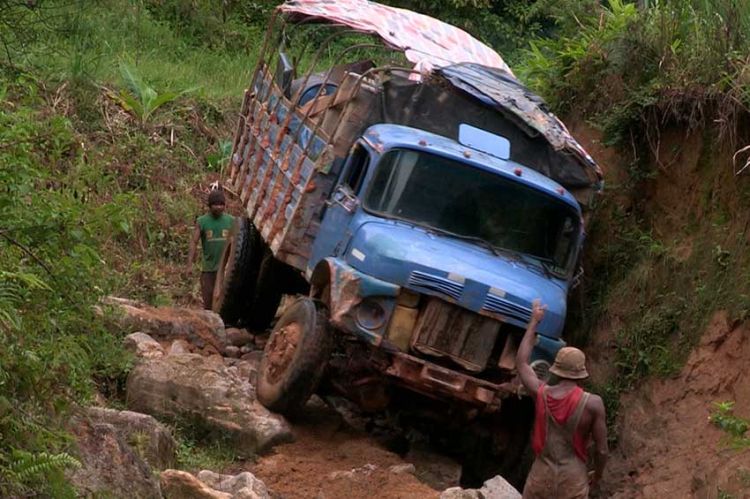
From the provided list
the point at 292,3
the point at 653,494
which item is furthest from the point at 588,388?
the point at 292,3

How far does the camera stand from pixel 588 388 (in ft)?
35.6

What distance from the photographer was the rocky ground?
798cm

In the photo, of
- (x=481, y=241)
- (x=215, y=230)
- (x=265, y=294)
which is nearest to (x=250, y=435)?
(x=481, y=241)

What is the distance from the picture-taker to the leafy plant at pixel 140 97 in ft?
58.4

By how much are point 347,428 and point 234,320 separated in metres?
3.29

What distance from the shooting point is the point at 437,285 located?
9.27 meters

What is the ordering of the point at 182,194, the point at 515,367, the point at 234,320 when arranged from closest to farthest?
the point at 515,367 → the point at 234,320 → the point at 182,194

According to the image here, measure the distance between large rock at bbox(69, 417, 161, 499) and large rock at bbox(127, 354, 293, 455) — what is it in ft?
9.26

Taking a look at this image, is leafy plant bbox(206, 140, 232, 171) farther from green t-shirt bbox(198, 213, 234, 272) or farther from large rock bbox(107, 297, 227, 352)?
large rock bbox(107, 297, 227, 352)

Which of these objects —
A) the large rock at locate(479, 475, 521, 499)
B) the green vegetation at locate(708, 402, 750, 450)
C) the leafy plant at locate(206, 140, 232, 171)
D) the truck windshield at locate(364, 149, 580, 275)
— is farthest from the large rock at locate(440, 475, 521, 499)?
the leafy plant at locate(206, 140, 232, 171)

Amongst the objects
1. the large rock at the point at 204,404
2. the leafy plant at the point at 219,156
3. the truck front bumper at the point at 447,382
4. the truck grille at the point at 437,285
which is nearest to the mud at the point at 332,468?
the large rock at the point at 204,404

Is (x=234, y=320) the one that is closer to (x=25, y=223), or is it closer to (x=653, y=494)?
(x=653, y=494)

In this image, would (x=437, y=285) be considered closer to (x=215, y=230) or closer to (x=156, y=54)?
(x=215, y=230)

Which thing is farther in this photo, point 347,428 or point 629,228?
point 629,228
